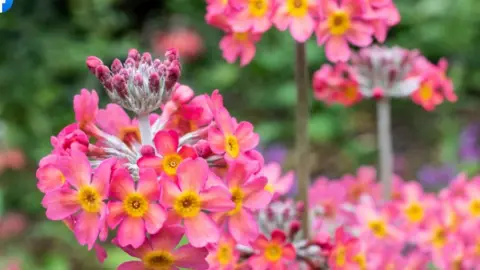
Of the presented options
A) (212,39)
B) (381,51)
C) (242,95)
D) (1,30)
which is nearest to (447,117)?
(242,95)

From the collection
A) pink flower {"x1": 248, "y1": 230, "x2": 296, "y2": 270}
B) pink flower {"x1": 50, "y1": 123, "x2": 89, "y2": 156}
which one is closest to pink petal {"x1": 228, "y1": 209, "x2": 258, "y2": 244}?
pink flower {"x1": 248, "y1": 230, "x2": 296, "y2": 270}

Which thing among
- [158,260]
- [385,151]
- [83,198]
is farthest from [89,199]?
[385,151]

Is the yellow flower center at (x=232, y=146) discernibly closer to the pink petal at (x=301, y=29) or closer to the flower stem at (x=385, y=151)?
the pink petal at (x=301, y=29)

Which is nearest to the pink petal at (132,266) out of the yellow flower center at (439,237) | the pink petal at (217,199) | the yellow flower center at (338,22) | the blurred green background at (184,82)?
the pink petal at (217,199)

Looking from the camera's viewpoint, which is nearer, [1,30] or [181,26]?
[1,30]

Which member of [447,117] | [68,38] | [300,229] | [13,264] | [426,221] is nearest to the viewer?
[300,229]

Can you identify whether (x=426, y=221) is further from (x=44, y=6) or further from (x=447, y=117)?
(x=447, y=117)
